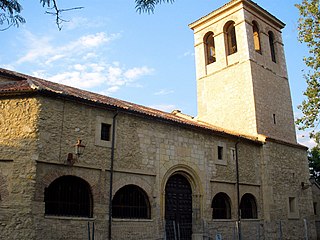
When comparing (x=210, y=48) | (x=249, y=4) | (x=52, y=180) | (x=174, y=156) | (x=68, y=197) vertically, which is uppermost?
(x=249, y=4)

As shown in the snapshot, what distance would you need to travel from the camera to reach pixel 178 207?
13641 mm

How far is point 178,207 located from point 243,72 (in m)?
9.47

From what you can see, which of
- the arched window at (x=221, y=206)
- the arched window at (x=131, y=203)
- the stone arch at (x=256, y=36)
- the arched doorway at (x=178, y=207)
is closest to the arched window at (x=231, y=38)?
the stone arch at (x=256, y=36)

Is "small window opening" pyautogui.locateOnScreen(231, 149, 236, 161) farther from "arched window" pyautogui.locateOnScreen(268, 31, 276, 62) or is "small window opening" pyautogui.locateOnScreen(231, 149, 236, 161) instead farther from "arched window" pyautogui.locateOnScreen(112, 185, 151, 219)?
"arched window" pyautogui.locateOnScreen(268, 31, 276, 62)

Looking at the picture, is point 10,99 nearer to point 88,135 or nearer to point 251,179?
point 88,135

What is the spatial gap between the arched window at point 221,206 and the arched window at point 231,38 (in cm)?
968

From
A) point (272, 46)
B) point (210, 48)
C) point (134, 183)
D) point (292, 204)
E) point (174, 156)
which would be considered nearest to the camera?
point (134, 183)

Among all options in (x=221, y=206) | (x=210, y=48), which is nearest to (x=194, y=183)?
(x=221, y=206)

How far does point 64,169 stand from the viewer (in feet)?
34.2

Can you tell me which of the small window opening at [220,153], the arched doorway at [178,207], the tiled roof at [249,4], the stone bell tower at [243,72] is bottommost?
the arched doorway at [178,207]

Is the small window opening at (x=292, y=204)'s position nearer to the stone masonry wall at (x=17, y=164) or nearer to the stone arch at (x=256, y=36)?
the stone arch at (x=256, y=36)

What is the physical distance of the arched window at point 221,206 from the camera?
1484 centimetres

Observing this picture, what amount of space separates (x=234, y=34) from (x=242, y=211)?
11.4 metres

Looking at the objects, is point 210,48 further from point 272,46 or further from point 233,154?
point 233,154
